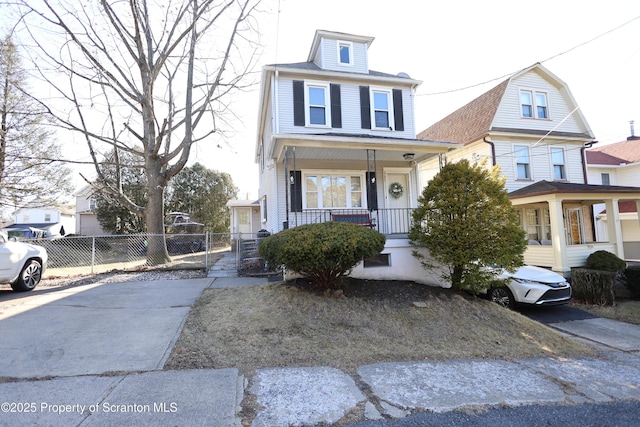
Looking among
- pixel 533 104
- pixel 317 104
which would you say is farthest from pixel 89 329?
pixel 533 104

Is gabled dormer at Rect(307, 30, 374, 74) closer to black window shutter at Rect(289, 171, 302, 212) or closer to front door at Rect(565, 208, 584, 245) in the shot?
black window shutter at Rect(289, 171, 302, 212)

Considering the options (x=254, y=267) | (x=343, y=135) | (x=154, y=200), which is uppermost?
(x=343, y=135)

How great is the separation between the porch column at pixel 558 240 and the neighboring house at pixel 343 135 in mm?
4462

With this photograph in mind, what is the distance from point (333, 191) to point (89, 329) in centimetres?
733

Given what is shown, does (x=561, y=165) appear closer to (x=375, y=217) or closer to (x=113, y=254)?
(x=375, y=217)

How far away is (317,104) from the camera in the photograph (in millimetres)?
10508

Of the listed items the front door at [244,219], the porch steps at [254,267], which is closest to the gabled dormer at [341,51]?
the porch steps at [254,267]

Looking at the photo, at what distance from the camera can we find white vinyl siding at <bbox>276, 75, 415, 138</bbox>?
10148mm

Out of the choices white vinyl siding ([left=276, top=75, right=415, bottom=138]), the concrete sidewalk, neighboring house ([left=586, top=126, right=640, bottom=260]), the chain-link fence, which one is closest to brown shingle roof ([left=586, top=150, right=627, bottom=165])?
neighboring house ([left=586, top=126, right=640, bottom=260])

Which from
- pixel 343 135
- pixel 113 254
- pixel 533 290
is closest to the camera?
pixel 533 290

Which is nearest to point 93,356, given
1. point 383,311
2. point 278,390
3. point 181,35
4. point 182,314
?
point 182,314

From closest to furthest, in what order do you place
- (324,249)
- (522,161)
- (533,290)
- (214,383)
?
(214,383), (324,249), (533,290), (522,161)

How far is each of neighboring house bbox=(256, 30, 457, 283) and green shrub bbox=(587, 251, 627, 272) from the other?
18.9ft

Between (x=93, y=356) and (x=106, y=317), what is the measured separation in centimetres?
171
